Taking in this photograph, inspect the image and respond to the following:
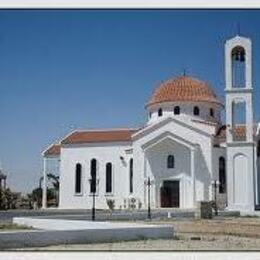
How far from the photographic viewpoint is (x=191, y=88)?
40.8m

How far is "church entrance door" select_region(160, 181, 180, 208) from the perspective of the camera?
128 ft

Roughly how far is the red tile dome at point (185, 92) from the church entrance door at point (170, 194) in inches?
193

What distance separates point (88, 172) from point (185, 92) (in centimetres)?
762

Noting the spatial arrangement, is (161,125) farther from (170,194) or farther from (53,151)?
(53,151)

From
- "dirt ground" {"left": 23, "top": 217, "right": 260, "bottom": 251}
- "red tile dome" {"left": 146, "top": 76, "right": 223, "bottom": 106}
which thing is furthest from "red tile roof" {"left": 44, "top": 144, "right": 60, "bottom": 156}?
"dirt ground" {"left": 23, "top": 217, "right": 260, "bottom": 251}

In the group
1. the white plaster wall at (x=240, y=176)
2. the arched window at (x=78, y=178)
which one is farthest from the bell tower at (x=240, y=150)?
the arched window at (x=78, y=178)

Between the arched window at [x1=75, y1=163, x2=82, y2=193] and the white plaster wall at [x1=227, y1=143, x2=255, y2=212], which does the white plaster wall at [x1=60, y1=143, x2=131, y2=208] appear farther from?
the white plaster wall at [x1=227, y1=143, x2=255, y2=212]

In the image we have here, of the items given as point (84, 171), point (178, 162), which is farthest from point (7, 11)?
point (84, 171)

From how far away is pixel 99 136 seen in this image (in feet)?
140

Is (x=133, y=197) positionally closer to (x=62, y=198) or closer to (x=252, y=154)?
(x=62, y=198)

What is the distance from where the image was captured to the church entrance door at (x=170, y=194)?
39.1 meters

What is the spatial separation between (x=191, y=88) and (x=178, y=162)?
460 centimetres

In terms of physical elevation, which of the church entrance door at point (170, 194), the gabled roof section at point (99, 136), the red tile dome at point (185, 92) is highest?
the red tile dome at point (185, 92)

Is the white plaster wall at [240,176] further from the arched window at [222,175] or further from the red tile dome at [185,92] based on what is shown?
the red tile dome at [185,92]
